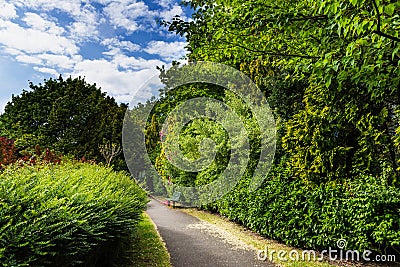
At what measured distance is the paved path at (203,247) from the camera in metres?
5.51

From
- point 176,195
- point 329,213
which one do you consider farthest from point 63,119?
point 329,213

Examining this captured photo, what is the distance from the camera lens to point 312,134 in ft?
20.0

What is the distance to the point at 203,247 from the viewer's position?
21.6 feet

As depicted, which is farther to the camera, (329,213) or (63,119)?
(63,119)

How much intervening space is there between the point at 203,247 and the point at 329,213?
8.94 ft

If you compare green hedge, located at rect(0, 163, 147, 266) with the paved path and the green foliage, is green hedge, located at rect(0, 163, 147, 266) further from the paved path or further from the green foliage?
the green foliage

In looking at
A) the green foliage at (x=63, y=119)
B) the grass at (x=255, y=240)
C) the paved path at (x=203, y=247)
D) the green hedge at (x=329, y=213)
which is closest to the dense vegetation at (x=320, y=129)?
the green hedge at (x=329, y=213)

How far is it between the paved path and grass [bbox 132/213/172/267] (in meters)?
0.17

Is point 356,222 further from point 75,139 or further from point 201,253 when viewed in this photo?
point 75,139

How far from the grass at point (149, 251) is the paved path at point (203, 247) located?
17 cm

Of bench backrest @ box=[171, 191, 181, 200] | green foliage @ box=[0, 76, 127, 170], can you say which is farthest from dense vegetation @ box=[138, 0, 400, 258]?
green foliage @ box=[0, 76, 127, 170]

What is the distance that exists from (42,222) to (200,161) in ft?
33.5

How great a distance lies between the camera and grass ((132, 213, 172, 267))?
533cm

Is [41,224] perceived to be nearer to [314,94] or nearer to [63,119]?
[314,94]
